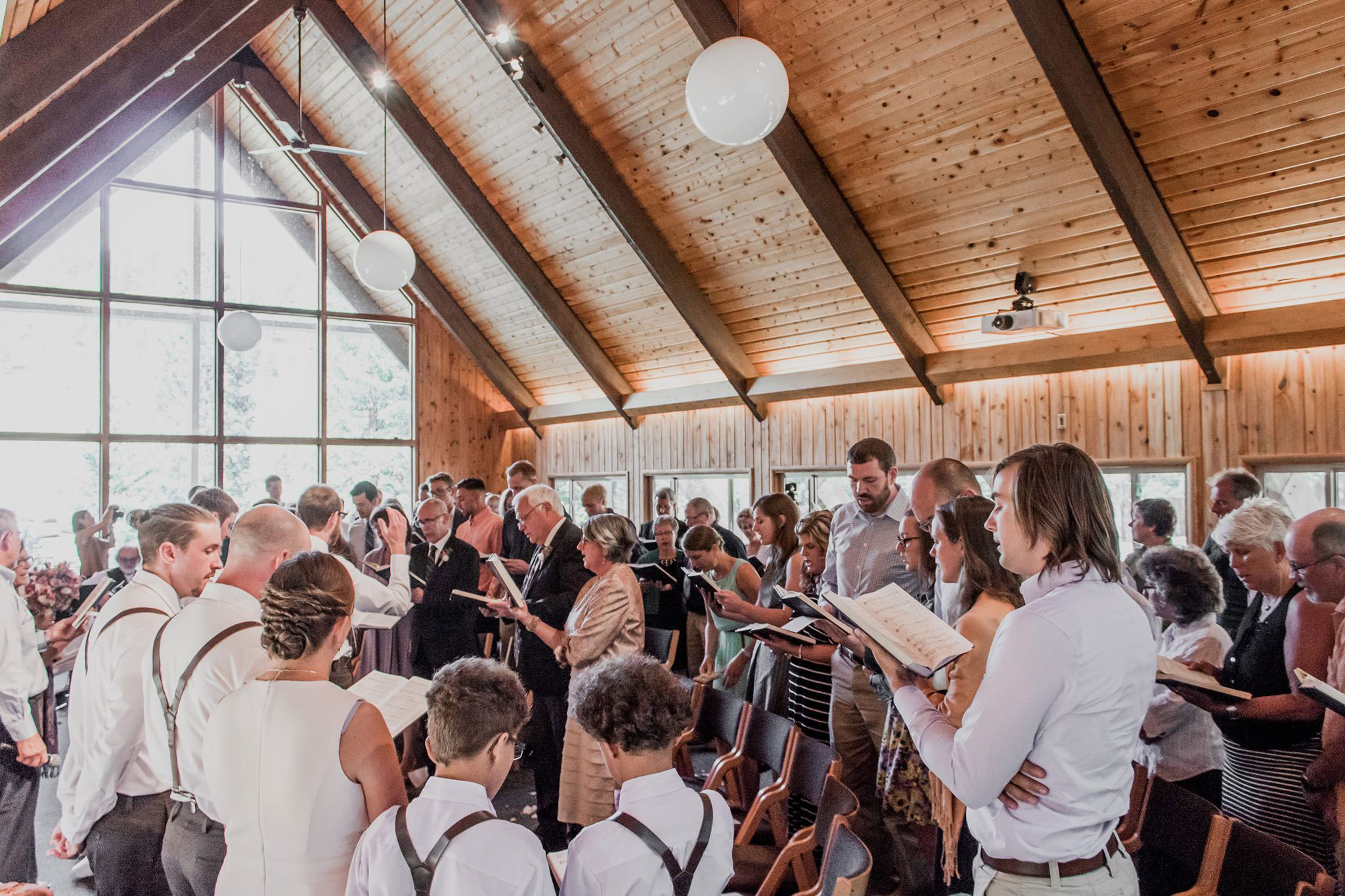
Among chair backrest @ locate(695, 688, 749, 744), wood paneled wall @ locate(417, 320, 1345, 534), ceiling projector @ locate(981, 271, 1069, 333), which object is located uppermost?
ceiling projector @ locate(981, 271, 1069, 333)

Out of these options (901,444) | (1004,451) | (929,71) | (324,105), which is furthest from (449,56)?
(1004,451)

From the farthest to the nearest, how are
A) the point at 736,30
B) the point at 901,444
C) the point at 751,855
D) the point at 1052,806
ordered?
1. the point at 901,444
2. the point at 736,30
3. the point at 751,855
4. the point at 1052,806

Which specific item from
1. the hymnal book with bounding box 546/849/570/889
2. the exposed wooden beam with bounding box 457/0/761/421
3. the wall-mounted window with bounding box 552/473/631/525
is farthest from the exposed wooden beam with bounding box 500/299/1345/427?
the hymnal book with bounding box 546/849/570/889

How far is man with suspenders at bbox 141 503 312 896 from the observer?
2193 millimetres

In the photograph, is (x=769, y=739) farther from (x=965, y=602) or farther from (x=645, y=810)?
(x=645, y=810)

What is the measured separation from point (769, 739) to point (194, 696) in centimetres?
187

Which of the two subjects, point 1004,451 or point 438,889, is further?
point 1004,451

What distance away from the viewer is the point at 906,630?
6.33 ft

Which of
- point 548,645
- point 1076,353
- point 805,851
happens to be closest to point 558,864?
point 805,851

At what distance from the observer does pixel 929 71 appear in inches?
231

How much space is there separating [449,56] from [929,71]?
4842 millimetres

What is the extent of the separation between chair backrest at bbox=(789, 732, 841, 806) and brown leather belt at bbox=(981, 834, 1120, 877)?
1.01m

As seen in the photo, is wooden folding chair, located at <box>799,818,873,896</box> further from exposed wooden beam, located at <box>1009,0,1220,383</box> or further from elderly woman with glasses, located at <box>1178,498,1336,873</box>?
exposed wooden beam, located at <box>1009,0,1220,383</box>

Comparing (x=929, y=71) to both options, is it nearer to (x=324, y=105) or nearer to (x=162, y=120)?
(x=324, y=105)
